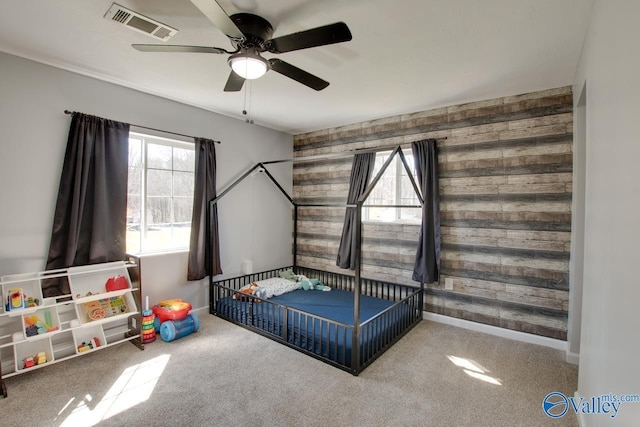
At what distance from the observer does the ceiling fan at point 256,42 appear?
152 centimetres

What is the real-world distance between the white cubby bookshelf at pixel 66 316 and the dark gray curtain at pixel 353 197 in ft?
8.21

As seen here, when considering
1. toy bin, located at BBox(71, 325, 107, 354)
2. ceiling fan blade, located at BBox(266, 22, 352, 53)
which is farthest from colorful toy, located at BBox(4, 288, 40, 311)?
ceiling fan blade, located at BBox(266, 22, 352, 53)

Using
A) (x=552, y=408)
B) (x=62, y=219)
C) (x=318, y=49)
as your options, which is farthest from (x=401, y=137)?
(x=62, y=219)

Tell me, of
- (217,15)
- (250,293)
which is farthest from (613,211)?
(250,293)

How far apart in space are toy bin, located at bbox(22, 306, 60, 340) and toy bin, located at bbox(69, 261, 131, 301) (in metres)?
0.20

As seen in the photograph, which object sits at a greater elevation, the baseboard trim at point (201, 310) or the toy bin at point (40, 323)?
the toy bin at point (40, 323)

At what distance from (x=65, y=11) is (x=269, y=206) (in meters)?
3.15

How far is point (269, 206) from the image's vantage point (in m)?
4.69

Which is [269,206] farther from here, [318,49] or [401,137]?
[318,49]

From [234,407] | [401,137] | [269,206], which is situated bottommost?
[234,407]

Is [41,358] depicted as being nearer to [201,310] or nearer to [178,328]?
[178,328]

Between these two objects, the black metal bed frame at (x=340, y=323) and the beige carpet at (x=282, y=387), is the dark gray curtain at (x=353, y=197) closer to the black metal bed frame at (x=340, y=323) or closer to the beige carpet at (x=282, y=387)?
the black metal bed frame at (x=340, y=323)

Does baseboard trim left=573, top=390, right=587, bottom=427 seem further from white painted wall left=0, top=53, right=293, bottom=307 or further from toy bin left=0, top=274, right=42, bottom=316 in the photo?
toy bin left=0, top=274, right=42, bottom=316

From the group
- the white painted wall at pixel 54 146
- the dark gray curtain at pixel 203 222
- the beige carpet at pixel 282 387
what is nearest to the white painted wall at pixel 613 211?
Result: the beige carpet at pixel 282 387
